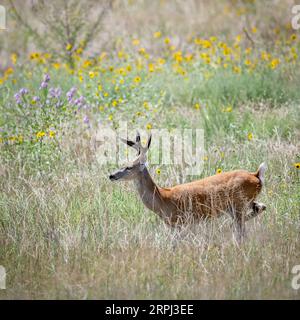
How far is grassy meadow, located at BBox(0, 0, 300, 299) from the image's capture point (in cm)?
617

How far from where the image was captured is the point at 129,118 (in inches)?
380

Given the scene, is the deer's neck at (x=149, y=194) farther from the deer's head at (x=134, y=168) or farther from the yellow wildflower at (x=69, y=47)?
the yellow wildflower at (x=69, y=47)

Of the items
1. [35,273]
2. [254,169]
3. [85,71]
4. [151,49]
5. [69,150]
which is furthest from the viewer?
[151,49]

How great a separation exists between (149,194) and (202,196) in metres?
0.53

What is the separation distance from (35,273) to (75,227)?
927 mm

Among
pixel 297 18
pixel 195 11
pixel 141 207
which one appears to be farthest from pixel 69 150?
pixel 195 11

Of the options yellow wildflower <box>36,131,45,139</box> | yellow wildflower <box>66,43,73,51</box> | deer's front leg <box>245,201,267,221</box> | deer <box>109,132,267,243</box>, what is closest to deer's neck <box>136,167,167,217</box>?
deer <box>109,132,267,243</box>

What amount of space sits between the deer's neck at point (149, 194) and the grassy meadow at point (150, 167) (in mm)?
162

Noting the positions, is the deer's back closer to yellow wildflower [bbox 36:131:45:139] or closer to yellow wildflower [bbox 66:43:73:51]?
yellow wildflower [bbox 36:131:45:139]

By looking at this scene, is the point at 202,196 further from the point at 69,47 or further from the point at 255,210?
the point at 69,47

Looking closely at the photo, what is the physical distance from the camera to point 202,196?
734 cm

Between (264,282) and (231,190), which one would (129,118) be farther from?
(264,282)

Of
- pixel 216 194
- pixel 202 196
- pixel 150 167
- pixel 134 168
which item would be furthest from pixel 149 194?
pixel 150 167
